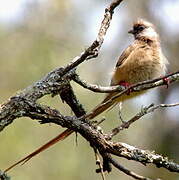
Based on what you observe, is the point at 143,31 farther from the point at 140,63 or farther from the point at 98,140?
the point at 98,140

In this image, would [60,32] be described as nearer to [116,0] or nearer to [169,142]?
[169,142]

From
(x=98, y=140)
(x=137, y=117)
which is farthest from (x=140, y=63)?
(x=98, y=140)

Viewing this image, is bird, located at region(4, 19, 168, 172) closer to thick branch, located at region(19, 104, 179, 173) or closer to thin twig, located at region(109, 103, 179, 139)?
thin twig, located at region(109, 103, 179, 139)

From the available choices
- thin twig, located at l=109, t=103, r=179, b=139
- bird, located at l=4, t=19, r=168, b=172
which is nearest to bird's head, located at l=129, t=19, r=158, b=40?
bird, located at l=4, t=19, r=168, b=172

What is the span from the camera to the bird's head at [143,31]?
18.0 ft

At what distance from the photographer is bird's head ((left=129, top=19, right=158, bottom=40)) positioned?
5.49 m

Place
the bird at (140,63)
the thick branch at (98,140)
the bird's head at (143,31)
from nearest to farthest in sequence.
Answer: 1. the thick branch at (98,140)
2. the bird at (140,63)
3. the bird's head at (143,31)

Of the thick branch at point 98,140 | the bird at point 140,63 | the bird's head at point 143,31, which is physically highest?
the bird's head at point 143,31

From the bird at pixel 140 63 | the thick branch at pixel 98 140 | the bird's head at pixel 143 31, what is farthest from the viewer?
the bird's head at pixel 143 31

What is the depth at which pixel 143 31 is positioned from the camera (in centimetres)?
566

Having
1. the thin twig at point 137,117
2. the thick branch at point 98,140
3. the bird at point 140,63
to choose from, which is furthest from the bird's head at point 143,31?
the thick branch at point 98,140

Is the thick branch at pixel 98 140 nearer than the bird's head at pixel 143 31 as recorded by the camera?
Yes

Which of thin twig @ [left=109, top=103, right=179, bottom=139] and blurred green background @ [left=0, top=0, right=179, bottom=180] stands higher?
blurred green background @ [left=0, top=0, right=179, bottom=180]

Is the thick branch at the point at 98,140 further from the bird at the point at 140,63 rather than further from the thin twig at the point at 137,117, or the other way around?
the bird at the point at 140,63
